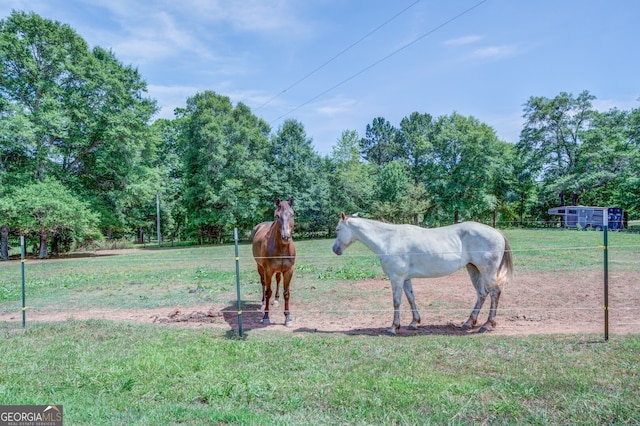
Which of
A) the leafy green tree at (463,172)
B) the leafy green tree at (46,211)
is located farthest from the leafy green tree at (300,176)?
the leafy green tree at (46,211)

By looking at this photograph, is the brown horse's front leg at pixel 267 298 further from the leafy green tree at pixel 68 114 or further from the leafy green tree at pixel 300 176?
the leafy green tree at pixel 300 176

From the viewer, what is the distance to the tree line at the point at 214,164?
854 inches

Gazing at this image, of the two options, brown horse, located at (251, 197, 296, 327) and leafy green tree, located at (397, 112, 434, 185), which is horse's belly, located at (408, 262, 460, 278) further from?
leafy green tree, located at (397, 112, 434, 185)

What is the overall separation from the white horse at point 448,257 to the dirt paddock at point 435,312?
19.8 inches

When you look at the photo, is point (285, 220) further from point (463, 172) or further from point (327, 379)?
point (463, 172)

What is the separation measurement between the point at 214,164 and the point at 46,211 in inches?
502

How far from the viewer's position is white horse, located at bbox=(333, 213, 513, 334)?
5680mm

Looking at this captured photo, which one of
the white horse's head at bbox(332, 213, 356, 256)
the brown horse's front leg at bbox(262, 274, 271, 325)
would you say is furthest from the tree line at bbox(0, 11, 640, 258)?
the white horse's head at bbox(332, 213, 356, 256)

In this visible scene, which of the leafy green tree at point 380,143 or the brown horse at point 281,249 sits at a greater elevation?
the leafy green tree at point 380,143

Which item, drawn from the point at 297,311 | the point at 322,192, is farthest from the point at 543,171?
the point at 297,311

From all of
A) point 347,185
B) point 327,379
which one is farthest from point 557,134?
point 327,379

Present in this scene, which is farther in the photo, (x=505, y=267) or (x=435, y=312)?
(x=435, y=312)

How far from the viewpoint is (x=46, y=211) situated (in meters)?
20.1

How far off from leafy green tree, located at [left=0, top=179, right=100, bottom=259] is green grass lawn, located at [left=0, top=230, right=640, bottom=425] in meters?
Result: 17.1
